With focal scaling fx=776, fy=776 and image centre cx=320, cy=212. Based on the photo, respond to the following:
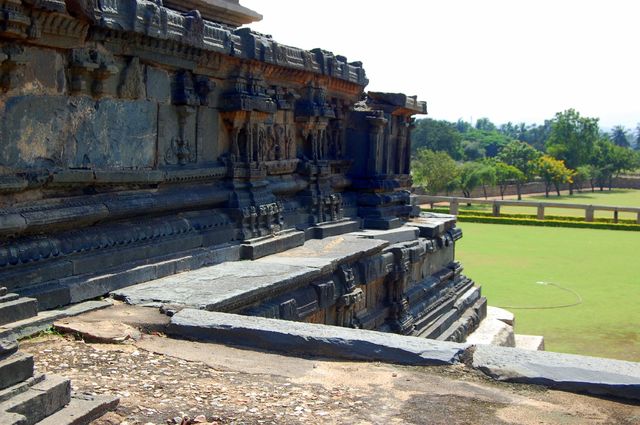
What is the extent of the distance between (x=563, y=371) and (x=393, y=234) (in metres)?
6.57

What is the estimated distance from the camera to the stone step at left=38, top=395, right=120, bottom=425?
132 inches

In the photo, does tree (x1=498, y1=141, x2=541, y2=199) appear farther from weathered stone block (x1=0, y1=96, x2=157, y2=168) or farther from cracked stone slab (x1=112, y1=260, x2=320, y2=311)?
weathered stone block (x1=0, y1=96, x2=157, y2=168)

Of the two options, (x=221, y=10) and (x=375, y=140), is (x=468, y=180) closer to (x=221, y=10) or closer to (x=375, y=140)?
(x=375, y=140)

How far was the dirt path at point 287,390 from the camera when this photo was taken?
373 cm

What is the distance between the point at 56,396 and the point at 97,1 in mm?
3558

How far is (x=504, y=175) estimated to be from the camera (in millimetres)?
45812

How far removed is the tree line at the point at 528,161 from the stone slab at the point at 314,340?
34575 millimetres

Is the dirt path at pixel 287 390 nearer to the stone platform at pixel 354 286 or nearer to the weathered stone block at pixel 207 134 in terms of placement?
the stone platform at pixel 354 286

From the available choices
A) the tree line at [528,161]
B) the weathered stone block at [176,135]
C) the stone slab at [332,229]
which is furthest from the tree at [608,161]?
the weathered stone block at [176,135]

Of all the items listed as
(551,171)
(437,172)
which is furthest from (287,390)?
(551,171)

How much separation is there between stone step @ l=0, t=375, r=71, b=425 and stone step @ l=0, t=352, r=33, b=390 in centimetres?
7

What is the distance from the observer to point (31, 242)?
551 centimetres

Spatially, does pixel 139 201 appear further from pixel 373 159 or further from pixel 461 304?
pixel 461 304

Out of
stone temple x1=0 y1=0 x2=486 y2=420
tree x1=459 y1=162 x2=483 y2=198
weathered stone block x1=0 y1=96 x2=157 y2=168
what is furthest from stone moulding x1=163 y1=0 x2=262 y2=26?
tree x1=459 y1=162 x2=483 y2=198
